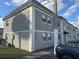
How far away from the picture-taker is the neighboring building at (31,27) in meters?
21.2

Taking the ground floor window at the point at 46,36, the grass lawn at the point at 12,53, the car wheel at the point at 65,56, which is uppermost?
the ground floor window at the point at 46,36

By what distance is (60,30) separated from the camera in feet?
113

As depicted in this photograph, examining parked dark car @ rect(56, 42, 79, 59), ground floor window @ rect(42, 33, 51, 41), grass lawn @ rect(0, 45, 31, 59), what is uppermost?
ground floor window @ rect(42, 33, 51, 41)

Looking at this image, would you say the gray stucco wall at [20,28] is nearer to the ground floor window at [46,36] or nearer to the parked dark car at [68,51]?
the ground floor window at [46,36]

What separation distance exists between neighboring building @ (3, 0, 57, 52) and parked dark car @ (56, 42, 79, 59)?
28.2 ft

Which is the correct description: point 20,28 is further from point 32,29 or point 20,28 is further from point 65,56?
point 65,56

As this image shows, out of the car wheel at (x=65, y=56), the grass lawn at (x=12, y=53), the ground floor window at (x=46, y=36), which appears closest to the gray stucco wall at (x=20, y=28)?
the grass lawn at (x=12, y=53)

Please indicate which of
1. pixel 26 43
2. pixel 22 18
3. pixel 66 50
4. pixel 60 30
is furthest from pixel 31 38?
pixel 60 30

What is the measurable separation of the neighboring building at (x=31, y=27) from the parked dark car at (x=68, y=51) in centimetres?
860

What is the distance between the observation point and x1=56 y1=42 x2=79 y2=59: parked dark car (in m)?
9.76

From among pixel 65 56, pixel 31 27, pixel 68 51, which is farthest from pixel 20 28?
pixel 68 51

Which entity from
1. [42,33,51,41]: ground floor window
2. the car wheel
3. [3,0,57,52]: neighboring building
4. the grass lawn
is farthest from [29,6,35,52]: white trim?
the car wheel

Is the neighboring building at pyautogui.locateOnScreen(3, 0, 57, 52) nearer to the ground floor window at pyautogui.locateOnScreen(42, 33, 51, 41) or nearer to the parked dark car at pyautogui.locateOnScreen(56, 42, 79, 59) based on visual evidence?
the ground floor window at pyautogui.locateOnScreen(42, 33, 51, 41)

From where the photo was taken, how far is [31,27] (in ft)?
68.9
